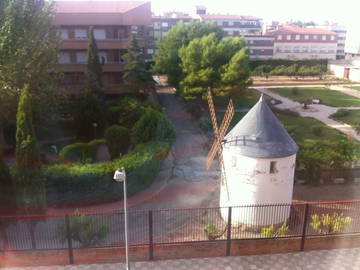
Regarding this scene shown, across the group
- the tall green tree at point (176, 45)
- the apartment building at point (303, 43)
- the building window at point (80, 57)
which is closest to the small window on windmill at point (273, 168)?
the tall green tree at point (176, 45)

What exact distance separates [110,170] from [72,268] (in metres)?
5.57

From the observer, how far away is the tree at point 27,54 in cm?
1944

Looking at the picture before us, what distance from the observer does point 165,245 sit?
11695 mm

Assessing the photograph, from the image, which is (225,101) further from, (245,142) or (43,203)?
(43,203)

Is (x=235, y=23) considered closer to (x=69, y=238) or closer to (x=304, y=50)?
(x=304, y=50)

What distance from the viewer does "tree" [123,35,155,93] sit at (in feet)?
99.0

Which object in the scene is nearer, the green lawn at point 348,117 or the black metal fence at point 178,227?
the black metal fence at point 178,227

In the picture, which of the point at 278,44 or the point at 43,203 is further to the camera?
the point at 278,44

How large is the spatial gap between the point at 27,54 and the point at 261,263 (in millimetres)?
16457

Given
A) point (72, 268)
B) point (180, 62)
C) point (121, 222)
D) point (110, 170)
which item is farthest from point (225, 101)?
point (72, 268)

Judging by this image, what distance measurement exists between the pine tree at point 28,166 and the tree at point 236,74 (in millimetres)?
17984

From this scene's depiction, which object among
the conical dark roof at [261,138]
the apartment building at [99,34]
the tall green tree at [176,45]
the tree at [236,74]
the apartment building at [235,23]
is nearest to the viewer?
the conical dark roof at [261,138]

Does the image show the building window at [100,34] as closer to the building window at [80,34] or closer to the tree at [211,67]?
the building window at [80,34]

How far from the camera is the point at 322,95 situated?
150 feet
